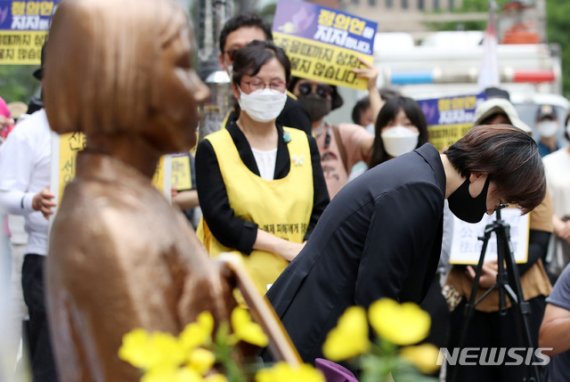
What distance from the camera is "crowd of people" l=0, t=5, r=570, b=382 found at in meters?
2.63

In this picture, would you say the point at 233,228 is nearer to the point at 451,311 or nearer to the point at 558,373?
the point at 558,373

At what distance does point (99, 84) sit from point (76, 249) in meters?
0.35

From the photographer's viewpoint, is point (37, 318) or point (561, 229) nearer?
point (37, 318)

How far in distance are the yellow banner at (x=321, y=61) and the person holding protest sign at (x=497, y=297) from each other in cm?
102

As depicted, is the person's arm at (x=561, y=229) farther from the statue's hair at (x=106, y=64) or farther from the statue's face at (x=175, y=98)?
the statue's hair at (x=106, y=64)

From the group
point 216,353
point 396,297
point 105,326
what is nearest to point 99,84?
point 105,326

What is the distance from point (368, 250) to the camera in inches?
167

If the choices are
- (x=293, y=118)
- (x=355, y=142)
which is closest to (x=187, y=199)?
(x=293, y=118)

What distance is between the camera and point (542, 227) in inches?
290

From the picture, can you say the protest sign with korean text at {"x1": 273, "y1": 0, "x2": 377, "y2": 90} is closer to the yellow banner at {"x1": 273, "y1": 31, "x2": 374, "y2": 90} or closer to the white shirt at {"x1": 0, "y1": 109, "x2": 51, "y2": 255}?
the yellow banner at {"x1": 273, "y1": 31, "x2": 374, "y2": 90}

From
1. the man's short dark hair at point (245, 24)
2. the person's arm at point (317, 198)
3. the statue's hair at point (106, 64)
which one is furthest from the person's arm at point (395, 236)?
the man's short dark hair at point (245, 24)

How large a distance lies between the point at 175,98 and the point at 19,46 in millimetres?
5639

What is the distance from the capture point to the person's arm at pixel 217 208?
5.63m

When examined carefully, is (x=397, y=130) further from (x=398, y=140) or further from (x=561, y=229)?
(x=561, y=229)
